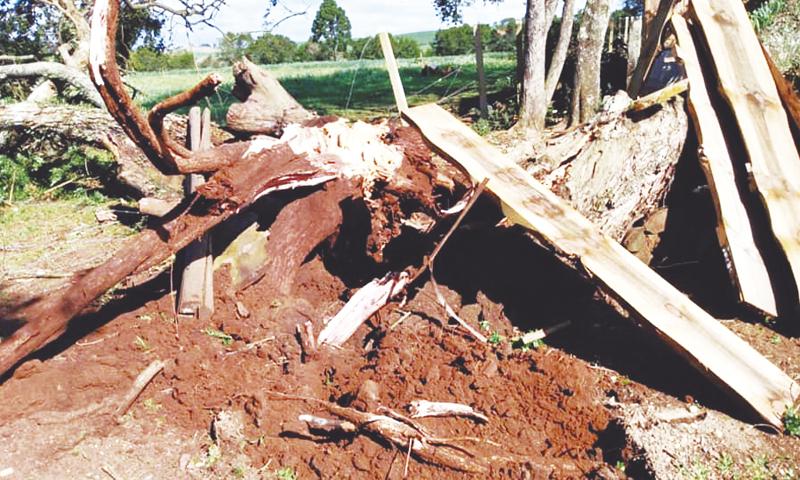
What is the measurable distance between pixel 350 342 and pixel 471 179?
1.20m

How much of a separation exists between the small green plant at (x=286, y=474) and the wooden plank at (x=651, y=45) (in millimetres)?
4647

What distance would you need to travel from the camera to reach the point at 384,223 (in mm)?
3965

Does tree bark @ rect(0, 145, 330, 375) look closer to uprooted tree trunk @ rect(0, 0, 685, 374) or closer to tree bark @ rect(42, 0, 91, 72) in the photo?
uprooted tree trunk @ rect(0, 0, 685, 374)

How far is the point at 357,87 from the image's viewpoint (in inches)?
589

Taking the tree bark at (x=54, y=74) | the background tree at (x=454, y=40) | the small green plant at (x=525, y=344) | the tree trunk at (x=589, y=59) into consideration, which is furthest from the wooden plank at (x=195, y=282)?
the background tree at (x=454, y=40)

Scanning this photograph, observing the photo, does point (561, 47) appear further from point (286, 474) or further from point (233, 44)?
point (286, 474)

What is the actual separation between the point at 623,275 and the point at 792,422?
38.6 inches

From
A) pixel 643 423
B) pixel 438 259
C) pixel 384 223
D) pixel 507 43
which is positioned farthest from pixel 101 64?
pixel 507 43

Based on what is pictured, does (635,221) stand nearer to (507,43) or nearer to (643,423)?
(643,423)

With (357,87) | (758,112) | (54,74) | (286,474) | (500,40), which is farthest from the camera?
(500,40)

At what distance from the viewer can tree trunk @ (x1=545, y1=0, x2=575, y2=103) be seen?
803 centimetres

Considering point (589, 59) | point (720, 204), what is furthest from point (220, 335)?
point (589, 59)

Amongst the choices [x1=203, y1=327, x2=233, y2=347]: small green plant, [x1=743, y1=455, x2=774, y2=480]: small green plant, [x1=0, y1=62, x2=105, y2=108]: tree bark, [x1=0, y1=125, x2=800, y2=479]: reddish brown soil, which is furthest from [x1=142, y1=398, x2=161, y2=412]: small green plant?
[x1=0, y1=62, x2=105, y2=108]: tree bark

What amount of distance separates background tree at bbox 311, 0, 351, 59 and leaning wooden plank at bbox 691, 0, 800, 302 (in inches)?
918
